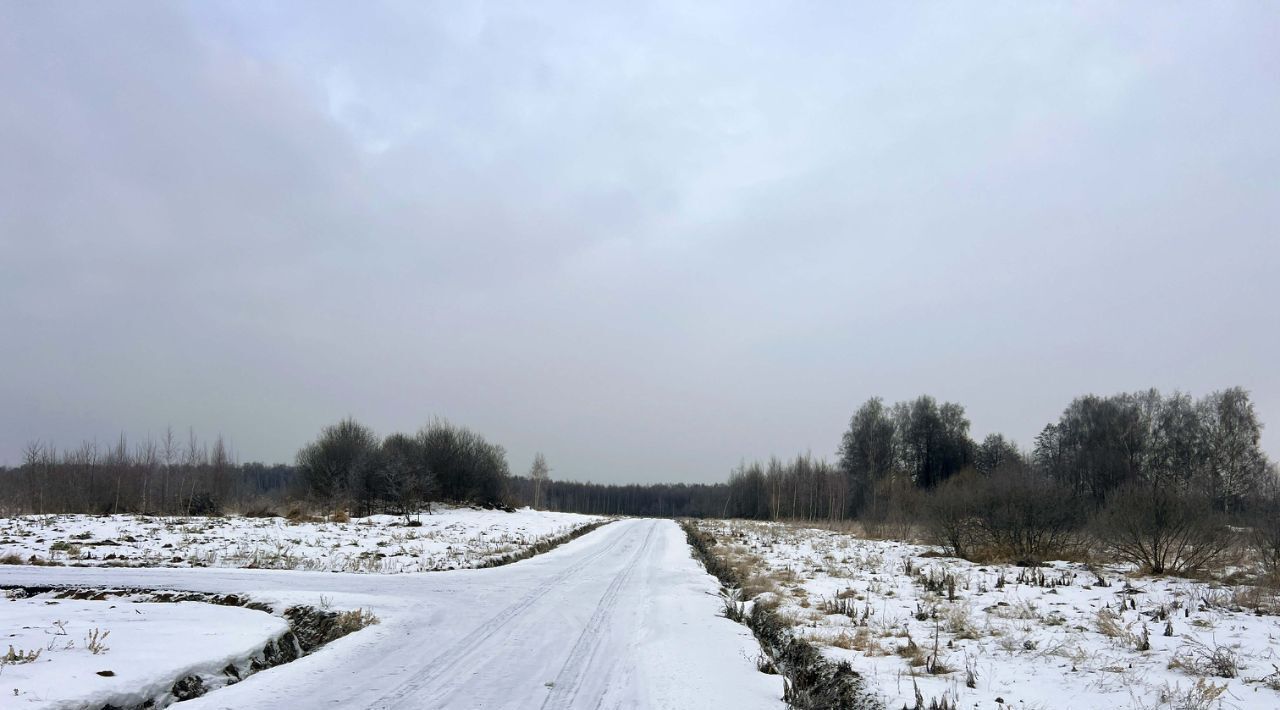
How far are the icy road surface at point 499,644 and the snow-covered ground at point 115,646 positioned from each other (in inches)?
34.9

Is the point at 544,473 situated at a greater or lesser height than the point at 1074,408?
lesser

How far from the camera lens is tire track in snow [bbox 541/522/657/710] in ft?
22.5

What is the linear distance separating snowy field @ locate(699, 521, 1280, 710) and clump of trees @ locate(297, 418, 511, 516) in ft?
123

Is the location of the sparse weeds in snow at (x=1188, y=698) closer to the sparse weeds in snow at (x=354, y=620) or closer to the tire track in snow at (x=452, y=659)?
the tire track in snow at (x=452, y=659)

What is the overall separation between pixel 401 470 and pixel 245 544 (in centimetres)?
2453

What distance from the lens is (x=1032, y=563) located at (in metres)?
18.3

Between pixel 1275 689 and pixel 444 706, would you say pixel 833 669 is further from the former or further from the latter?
pixel 444 706

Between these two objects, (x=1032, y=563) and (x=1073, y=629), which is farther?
(x=1032, y=563)

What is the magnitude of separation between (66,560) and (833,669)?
21.7m

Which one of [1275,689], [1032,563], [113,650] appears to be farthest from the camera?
[1032,563]

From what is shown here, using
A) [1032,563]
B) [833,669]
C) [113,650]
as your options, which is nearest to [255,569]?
[113,650]

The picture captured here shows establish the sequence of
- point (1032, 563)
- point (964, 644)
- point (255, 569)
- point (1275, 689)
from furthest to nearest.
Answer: point (1032, 563) → point (255, 569) → point (964, 644) → point (1275, 689)

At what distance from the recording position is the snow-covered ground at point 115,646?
6.27m

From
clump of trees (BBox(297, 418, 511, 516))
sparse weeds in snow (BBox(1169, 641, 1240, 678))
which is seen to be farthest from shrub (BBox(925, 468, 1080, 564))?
clump of trees (BBox(297, 418, 511, 516))
